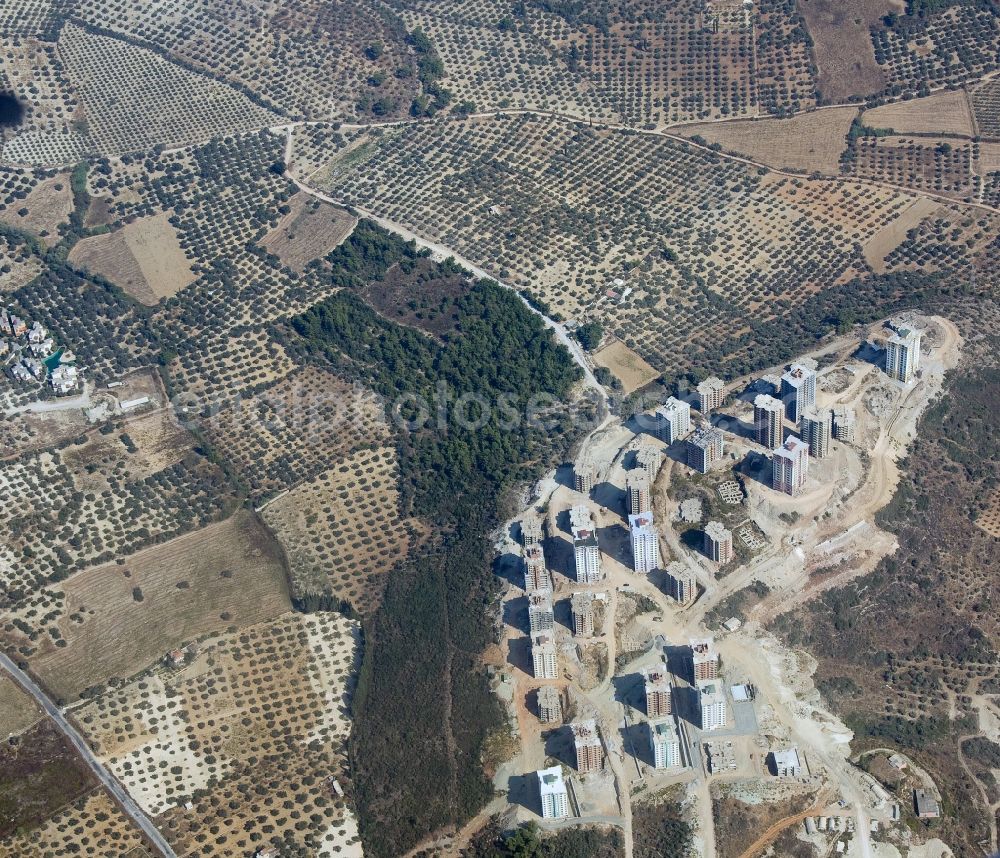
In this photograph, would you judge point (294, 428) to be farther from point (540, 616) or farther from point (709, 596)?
point (709, 596)

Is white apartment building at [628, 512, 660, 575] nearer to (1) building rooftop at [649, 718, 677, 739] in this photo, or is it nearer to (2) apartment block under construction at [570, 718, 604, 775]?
(1) building rooftop at [649, 718, 677, 739]

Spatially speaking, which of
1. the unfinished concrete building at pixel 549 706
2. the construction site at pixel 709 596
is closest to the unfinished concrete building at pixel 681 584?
the construction site at pixel 709 596

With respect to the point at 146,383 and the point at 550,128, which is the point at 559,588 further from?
the point at 550,128

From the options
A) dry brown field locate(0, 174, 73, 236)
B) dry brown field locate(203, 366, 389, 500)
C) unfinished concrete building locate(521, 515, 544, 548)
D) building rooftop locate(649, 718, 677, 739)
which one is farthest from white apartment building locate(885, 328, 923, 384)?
dry brown field locate(0, 174, 73, 236)

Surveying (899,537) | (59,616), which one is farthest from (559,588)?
(59,616)

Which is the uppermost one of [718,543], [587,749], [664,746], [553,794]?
[718,543]

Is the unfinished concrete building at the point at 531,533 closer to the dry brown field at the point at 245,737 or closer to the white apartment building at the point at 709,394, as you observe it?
the dry brown field at the point at 245,737

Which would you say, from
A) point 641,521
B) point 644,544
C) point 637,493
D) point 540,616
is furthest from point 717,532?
point 540,616
